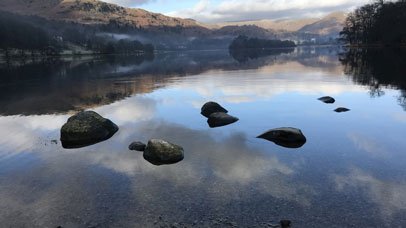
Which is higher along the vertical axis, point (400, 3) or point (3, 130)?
point (400, 3)

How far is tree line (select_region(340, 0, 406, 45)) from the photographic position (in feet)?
414

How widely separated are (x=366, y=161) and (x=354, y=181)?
281 centimetres

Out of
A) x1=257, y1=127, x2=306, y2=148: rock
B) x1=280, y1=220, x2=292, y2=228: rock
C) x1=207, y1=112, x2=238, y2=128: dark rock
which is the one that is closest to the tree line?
x1=207, y1=112, x2=238, y2=128: dark rock

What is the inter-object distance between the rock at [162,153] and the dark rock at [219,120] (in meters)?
6.93

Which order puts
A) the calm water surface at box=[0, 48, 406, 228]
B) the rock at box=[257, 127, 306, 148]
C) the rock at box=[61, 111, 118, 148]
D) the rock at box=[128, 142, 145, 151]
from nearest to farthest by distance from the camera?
the calm water surface at box=[0, 48, 406, 228], the rock at box=[128, 142, 145, 151], the rock at box=[257, 127, 306, 148], the rock at box=[61, 111, 118, 148]

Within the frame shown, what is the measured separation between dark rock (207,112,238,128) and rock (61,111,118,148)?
292 inches

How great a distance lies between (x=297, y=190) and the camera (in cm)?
1128

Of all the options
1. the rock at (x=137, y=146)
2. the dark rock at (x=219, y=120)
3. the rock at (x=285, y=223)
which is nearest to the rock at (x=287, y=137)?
the dark rock at (x=219, y=120)

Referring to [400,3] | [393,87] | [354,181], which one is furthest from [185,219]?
[400,3]

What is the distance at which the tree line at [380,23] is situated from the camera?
126m

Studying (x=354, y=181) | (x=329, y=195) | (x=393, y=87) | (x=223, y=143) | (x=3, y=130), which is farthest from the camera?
(x=393, y=87)

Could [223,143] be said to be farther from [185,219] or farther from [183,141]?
[185,219]

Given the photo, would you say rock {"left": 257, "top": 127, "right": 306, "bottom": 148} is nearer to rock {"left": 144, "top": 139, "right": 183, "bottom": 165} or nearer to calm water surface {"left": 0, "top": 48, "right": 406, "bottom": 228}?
calm water surface {"left": 0, "top": 48, "right": 406, "bottom": 228}

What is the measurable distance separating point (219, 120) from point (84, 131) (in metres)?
9.73
